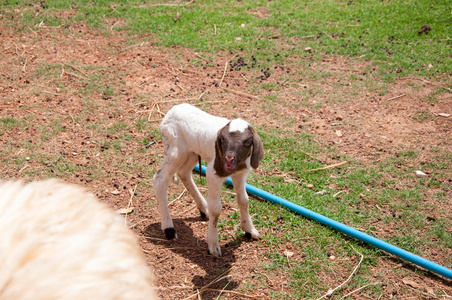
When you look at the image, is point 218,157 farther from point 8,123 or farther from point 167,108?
point 8,123

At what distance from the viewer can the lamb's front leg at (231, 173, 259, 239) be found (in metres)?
A: 4.78

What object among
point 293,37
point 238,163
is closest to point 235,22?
point 293,37

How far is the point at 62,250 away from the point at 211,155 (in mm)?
3059

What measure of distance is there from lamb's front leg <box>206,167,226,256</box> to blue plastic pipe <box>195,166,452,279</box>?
1.15m

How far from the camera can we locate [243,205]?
192 inches

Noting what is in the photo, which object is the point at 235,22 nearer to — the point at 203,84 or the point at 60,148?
the point at 203,84

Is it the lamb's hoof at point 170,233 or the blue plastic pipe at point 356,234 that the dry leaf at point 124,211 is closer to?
the lamb's hoof at point 170,233

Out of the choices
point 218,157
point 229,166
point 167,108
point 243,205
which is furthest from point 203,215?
point 167,108

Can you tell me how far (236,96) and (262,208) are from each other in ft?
10.1

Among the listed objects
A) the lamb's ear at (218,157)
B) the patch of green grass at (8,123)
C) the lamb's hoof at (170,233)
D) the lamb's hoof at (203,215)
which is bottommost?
the lamb's hoof at (203,215)

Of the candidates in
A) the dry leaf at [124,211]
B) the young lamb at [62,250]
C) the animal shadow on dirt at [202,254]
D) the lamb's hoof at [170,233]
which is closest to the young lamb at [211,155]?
the lamb's hoof at [170,233]

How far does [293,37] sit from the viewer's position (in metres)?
10.4

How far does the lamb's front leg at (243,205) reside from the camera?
4.78 metres

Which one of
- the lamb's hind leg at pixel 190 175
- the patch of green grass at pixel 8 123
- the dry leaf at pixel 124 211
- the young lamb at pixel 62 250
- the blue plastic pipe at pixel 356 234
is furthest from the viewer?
the patch of green grass at pixel 8 123
